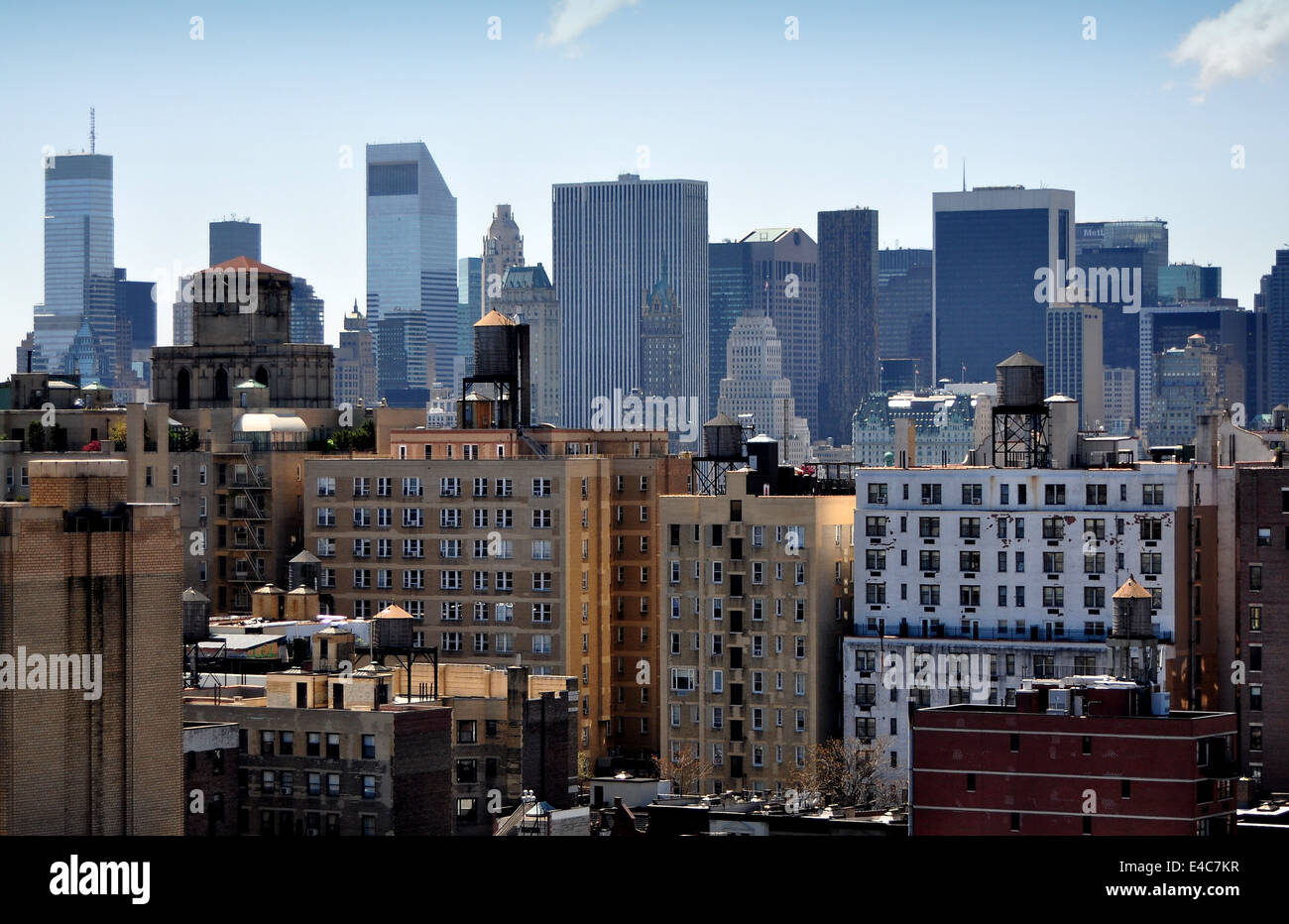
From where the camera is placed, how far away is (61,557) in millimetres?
59031

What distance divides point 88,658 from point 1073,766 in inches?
1429

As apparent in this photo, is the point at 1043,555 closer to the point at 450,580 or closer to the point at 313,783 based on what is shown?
the point at 450,580

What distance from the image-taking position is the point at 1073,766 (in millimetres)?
77938

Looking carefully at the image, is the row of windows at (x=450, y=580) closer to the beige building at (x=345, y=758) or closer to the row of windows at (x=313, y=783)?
the beige building at (x=345, y=758)

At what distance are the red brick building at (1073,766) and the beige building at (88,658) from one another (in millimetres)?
30758

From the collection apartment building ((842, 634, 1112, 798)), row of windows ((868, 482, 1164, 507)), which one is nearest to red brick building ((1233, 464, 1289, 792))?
row of windows ((868, 482, 1164, 507))

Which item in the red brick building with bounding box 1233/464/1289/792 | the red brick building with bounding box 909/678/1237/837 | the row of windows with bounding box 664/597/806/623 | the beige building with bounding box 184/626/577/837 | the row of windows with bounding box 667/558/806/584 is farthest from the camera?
the row of windows with bounding box 667/558/806/584

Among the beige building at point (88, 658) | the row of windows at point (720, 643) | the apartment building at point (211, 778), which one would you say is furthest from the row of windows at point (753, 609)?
the beige building at point (88, 658)

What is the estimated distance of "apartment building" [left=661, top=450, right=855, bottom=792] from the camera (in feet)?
362

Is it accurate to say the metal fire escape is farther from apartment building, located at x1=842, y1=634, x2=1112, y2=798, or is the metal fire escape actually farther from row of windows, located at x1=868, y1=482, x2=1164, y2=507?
apartment building, located at x1=842, y1=634, x2=1112, y2=798

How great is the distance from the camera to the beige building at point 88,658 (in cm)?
5619

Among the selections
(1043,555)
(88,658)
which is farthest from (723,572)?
(88,658)

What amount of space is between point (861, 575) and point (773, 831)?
33.7 metres

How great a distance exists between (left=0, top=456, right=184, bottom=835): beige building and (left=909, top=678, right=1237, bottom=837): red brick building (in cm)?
3076
